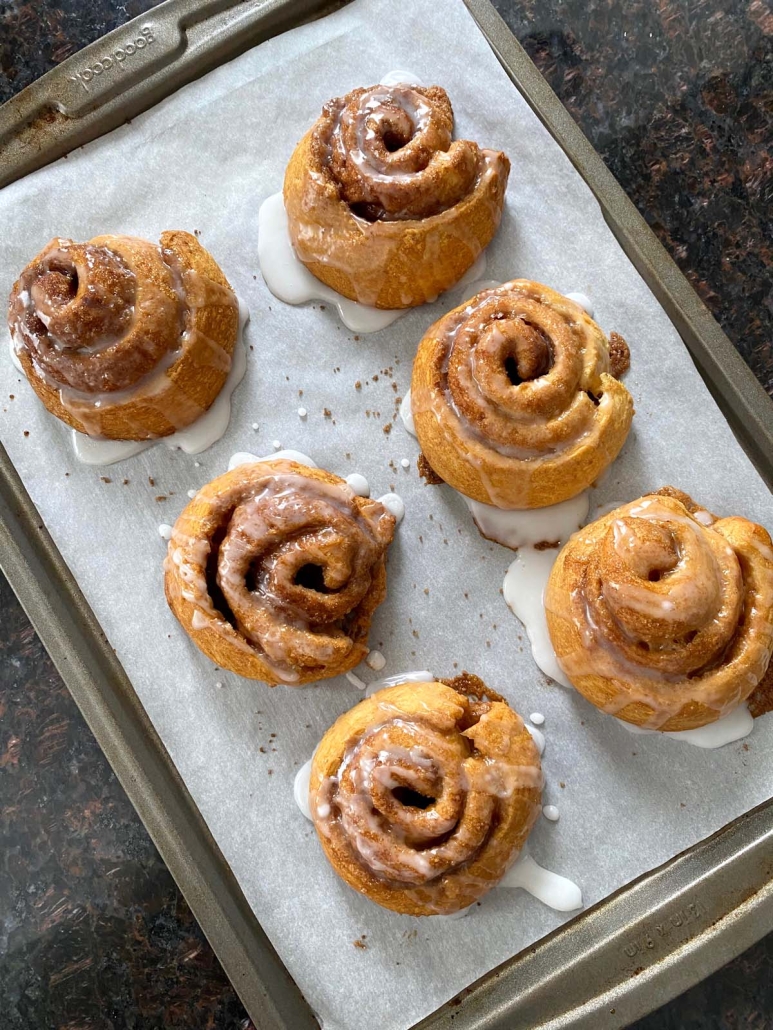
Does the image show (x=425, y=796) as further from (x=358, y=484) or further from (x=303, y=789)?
(x=358, y=484)

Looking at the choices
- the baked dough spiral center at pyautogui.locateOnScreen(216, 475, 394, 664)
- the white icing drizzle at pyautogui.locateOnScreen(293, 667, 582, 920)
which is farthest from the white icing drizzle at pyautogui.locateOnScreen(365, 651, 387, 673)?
the white icing drizzle at pyautogui.locateOnScreen(293, 667, 582, 920)

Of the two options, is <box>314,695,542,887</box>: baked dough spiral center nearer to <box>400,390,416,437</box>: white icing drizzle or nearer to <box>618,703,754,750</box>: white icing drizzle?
<box>618,703,754,750</box>: white icing drizzle

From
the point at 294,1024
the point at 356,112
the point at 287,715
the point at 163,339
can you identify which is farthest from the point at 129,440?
the point at 294,1024

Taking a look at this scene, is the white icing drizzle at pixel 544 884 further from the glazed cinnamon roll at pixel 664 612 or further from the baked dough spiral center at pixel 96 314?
the baked dough spiral center at pixel 96 314

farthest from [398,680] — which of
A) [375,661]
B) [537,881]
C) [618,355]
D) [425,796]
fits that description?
[618,355]

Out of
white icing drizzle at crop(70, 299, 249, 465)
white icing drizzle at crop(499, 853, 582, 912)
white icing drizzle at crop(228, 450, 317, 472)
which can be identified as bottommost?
white icing drizzle at crop(499, 853, 582, 912)

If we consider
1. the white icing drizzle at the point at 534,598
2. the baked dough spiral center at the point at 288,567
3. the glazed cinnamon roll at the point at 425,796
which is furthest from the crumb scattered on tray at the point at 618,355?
the glazed cinnamon roll at the point at 425,796

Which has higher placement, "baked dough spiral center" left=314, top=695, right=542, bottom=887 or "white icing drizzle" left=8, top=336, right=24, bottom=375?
"white icing drizzle" left=8, top=336, right=24, bottom=375
